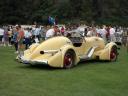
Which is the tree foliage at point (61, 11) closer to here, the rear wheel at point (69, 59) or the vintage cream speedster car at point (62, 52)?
the vintage cream speedster car at point (62, 52)

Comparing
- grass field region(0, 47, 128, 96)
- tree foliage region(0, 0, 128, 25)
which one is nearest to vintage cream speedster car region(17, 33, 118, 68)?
grass field region(0, 47, 128, 96)

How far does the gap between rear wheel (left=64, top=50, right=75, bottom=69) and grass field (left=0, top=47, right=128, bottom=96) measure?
28 cm

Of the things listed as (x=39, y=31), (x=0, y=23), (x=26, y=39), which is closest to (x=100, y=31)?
(x=39, y=31)

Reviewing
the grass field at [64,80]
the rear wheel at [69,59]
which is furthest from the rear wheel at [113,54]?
the rear wheel at [69,59]

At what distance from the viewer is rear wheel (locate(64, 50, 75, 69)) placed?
17.7 metres

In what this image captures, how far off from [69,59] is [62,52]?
0.59 meters

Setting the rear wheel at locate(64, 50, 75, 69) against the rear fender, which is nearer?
the rear wheel at locate(64, 50, 75, 69)

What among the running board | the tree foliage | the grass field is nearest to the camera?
the grass field

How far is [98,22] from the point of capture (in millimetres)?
69625

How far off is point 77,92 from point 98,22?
57576mm

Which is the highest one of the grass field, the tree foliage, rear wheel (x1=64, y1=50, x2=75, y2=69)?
the tree foliage

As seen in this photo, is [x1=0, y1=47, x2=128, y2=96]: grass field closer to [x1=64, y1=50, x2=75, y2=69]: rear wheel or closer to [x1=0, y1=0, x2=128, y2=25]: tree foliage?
[x1=64, y1=50, x2=75, y2=69]: rear wheel

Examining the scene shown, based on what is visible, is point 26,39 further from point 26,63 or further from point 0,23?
point 0,23

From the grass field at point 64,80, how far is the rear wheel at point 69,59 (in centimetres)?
28
